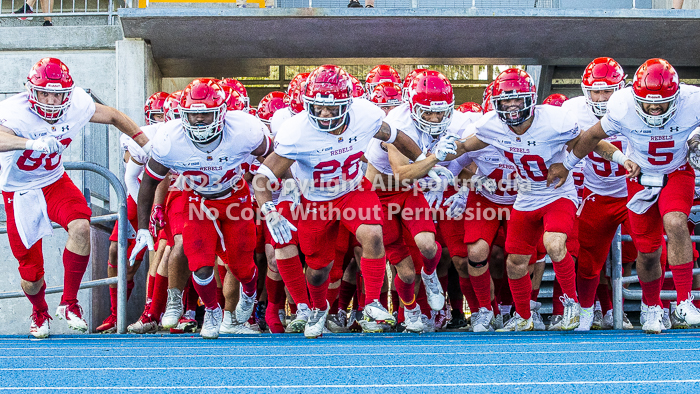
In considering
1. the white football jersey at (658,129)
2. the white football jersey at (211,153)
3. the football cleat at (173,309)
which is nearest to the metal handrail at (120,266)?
the football cleat at (173,309)

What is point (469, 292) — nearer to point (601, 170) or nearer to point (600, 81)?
point (601, 170)

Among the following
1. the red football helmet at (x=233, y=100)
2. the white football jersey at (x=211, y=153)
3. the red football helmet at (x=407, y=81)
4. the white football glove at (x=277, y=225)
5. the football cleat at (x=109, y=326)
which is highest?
the red football helmet at (x=407, y=81)

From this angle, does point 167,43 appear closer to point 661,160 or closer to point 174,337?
point 174,337

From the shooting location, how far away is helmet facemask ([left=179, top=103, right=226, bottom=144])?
15.9 feet

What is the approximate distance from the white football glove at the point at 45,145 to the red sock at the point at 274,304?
6.27ft

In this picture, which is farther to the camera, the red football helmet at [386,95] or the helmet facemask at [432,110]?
the red football helmet at [386,95]

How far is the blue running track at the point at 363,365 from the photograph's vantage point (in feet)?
8.94

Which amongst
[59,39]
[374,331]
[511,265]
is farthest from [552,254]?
[59,39]

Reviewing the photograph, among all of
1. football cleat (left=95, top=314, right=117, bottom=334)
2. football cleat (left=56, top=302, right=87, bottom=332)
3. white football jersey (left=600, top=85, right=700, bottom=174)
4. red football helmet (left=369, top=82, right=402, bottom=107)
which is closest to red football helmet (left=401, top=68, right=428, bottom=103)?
red football helmet (left=369, top=82, right=402, bottom=107)

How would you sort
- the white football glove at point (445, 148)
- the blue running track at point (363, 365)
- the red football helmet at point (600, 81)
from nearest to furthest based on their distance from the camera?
1. the blue running track at point (363, 365)
2. the white football glove at point (445, 148)
3. the red football helmet at point (600, 81)

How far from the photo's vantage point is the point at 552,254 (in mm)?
5309

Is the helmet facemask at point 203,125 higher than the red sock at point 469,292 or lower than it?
higher

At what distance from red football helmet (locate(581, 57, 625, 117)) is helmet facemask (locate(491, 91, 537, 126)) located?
0.76 m

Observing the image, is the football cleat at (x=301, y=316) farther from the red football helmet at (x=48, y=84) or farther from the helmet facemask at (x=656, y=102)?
the helmet facemask at (x=656, y=102)
